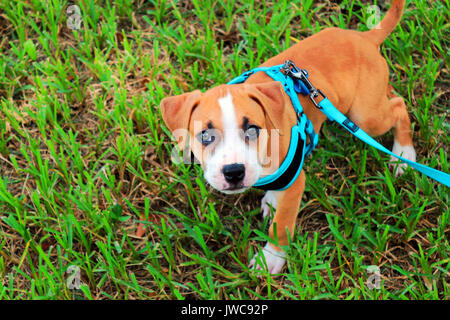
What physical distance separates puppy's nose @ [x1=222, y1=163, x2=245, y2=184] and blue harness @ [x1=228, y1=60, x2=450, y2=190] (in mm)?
308

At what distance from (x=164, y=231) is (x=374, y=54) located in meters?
1.89

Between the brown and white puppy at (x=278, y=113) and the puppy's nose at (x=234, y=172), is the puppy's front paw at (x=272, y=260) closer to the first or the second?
the brown and white puppy at (x=278, y=113)

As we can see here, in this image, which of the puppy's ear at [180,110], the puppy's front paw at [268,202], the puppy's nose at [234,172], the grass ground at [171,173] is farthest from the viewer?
the puppy's front paw at [268,202]

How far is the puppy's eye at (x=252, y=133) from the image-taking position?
8.47 ft

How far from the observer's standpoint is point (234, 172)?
97.3 inches

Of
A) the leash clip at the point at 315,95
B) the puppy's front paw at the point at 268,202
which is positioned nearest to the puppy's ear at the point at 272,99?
the leash clip at the point at 315,95

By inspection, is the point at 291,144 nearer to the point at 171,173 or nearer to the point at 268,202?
the point at 268,202

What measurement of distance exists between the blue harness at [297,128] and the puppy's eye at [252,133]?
0.94 feet

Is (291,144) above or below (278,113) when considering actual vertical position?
below

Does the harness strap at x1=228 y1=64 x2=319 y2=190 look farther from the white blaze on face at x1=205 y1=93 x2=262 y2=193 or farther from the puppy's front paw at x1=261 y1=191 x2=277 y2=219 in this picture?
the puppy's front paw at x1=261 y1=191 x2=277 y2=219

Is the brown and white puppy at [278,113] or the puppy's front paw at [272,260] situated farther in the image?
the puppy's front paw at [272,260]

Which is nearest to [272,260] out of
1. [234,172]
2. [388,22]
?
[234,172]

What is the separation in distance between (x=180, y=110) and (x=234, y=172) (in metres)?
0.54

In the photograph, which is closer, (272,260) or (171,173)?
(272,260)
